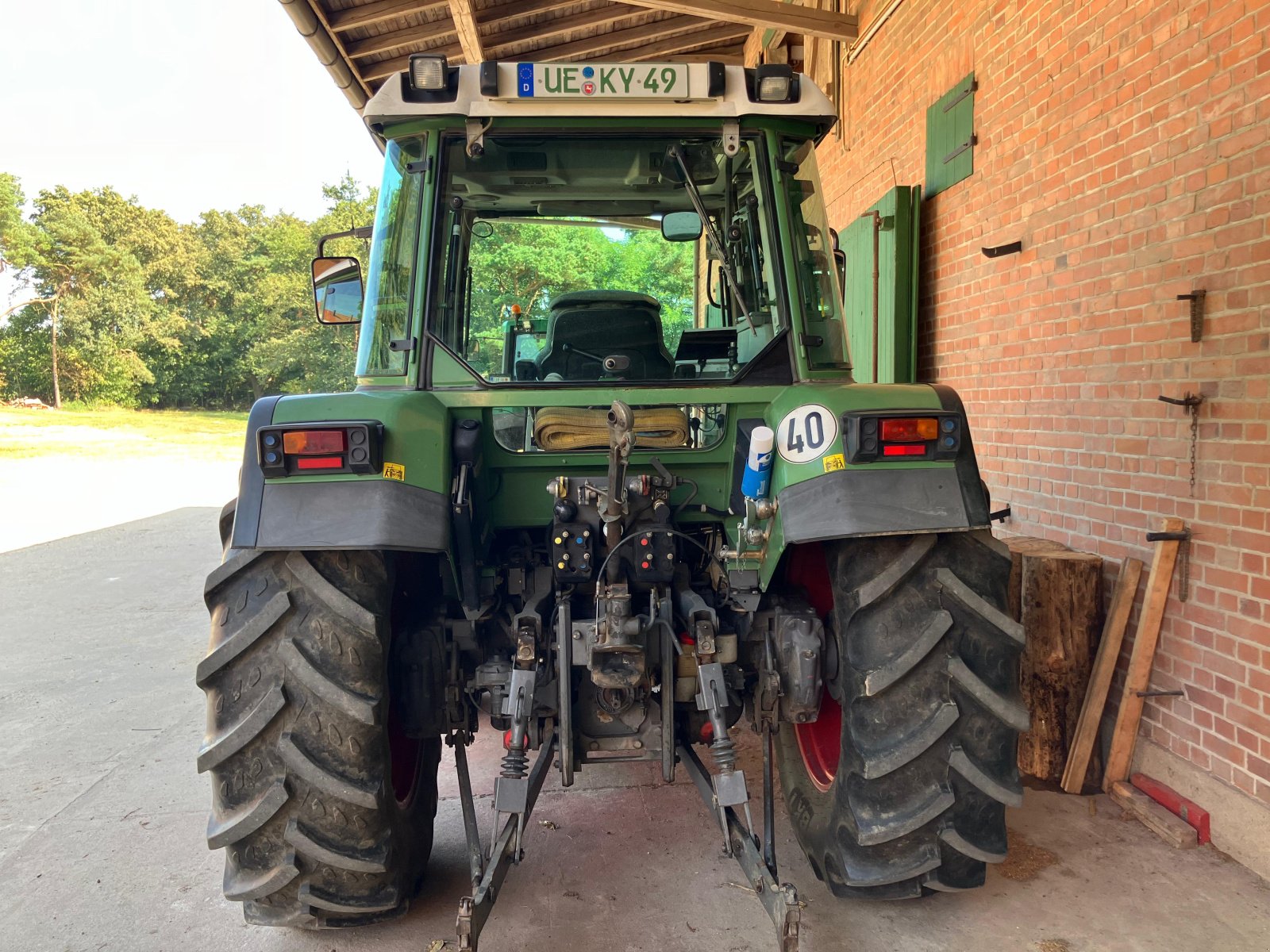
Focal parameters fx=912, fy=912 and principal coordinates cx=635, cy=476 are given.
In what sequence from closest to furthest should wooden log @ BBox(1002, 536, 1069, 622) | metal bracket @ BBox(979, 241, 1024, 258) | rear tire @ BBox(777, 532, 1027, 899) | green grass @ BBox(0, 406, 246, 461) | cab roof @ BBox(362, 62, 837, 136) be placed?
rear tire @ BBox(777, 532, 1027, 899) < cab roof @ BBox(362, 62, 837, 136) < wooden log @ BBox(1002, 536, 1069, 622) < metal bracket @ BBox(979, 241, 1024, 258) < green grass @ BBox(0, 406, 246, 461)

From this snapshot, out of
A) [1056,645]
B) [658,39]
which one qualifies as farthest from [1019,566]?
[658,39]

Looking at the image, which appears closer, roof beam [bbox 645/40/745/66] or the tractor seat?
the tractor seat

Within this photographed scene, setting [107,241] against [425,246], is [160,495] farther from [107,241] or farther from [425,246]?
[107,241]

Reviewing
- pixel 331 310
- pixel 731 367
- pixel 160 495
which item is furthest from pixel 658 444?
pixel 160 495

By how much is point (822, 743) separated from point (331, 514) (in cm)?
177

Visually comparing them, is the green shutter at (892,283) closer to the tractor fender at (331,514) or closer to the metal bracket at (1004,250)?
the metal bracket at (1004,250)

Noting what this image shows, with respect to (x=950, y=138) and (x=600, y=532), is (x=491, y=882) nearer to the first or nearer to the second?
(x=600, y=532)

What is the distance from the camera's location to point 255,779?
2322 millimetres

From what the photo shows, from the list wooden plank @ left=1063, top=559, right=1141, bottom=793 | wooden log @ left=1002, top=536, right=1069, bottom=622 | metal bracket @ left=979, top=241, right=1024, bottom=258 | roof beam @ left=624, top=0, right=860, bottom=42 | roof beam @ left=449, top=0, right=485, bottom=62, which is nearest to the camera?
wooden plank @ left=1063, top=559, right=1141, bottom=793

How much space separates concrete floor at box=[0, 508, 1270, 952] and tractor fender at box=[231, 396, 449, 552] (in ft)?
3.90

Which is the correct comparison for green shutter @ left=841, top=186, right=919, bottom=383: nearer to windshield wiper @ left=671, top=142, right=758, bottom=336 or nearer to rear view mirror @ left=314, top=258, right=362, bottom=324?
windshield wiper @ left=671, top=142, right=758, bottom=336

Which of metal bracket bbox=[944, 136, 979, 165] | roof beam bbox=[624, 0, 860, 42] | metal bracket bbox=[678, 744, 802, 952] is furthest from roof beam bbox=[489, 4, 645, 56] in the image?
metal bracket bbox=[678, 744, 802, 952]

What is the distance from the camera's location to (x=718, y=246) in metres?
3.04

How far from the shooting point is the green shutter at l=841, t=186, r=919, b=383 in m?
5.69
